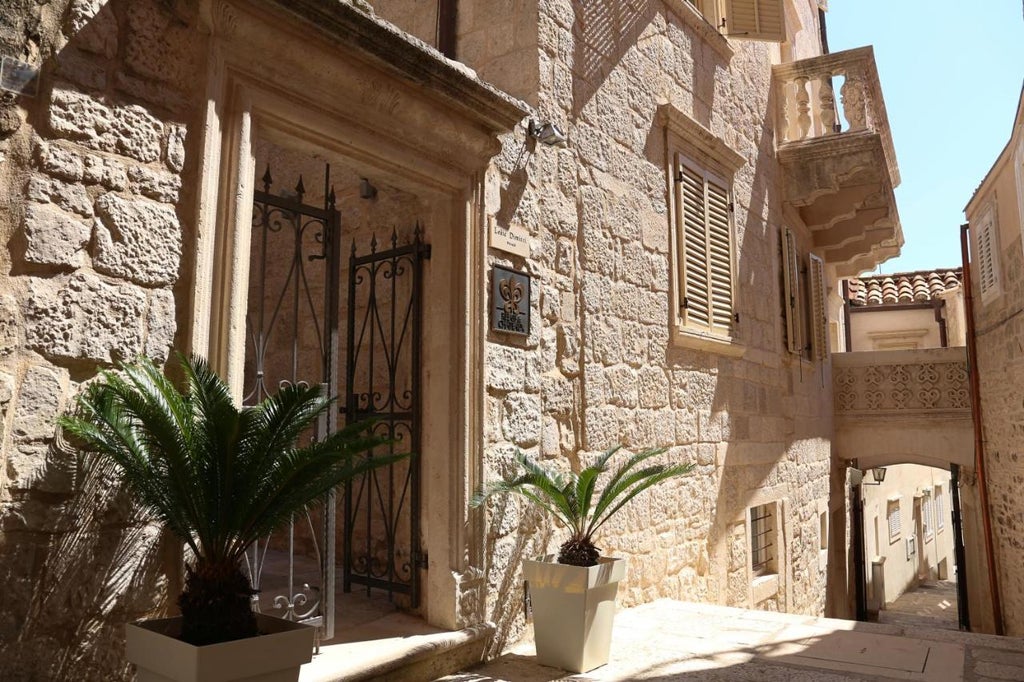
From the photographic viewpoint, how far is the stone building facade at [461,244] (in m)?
2.44

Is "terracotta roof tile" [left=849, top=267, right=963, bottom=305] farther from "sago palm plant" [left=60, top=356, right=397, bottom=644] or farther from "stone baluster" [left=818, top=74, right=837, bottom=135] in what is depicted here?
"sago palm plant" [left=60, top=356, right=397, bottom=644]

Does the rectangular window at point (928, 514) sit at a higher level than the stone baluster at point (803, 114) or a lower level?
lower

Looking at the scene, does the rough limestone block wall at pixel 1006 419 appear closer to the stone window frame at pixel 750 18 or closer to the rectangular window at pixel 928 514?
the stone window frame at pixel 750 18

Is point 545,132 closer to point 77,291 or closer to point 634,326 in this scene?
point 634,326

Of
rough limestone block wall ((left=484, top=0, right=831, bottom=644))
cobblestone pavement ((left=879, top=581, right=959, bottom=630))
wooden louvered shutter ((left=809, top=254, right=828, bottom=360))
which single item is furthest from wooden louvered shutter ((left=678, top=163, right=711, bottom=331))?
cobblestone pavement ((left=879, top=581, right=959, bottom=630))

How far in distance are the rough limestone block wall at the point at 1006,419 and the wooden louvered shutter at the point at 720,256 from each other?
329 cm

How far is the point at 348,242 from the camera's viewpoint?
5188 mm

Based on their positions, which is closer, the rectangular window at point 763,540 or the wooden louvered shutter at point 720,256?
the wooden louvered shutter at point 720,256

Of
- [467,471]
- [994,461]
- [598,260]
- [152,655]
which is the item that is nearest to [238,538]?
[152,655]

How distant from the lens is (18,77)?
7.79ft

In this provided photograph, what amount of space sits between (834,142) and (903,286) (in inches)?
413

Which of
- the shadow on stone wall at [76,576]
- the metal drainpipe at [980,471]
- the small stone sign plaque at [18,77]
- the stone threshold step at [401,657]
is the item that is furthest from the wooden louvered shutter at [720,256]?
the small stone sign plaque at [18,77]

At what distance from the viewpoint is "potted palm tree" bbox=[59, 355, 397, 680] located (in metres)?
2.29

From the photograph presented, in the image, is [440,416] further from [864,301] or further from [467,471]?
[864,301]
